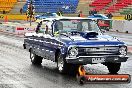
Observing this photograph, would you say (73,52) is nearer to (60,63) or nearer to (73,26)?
(60,63)

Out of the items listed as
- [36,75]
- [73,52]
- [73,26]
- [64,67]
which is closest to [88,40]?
[73,52]

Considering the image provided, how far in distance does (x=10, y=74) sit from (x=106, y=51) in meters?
2.82

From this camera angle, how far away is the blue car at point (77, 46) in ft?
38.8

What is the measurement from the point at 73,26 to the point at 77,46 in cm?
163

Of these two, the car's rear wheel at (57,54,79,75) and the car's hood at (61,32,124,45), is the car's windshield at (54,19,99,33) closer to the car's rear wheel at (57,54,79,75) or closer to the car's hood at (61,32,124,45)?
the car's hood at (61,32,124,45)

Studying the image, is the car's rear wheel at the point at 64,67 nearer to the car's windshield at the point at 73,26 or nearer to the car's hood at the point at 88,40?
the car's hood at the point at 88,40

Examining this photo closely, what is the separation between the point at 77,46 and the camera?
11789mm

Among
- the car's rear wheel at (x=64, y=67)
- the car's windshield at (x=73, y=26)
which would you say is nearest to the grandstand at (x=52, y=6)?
the car's windshield at (x=73, y=26)

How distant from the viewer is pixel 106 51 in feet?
39.5

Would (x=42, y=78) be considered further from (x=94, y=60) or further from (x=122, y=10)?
(x=122, y=10)

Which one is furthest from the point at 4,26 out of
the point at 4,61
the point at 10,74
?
the point at 10,74

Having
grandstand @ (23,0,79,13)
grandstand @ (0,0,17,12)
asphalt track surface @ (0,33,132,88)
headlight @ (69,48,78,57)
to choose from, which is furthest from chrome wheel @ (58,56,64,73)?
grandstand @ (23,0,79,13)

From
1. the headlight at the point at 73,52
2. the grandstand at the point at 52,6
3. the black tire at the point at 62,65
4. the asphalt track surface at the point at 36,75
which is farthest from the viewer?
the grandstand at the point at 52,6

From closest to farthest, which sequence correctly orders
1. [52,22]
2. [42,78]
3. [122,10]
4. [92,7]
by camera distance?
[42,78] → [52,22] → [122,10] → [92,7]
